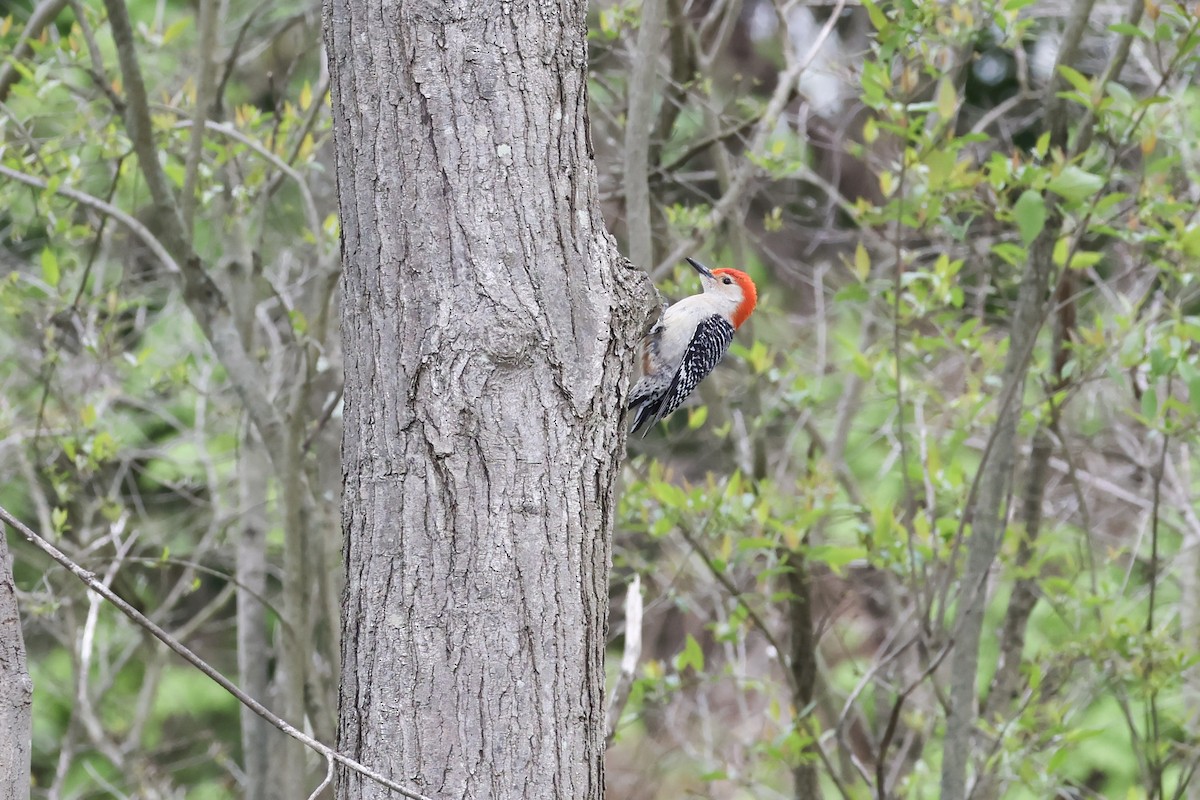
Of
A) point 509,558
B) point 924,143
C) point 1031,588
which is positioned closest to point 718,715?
point 1031,588

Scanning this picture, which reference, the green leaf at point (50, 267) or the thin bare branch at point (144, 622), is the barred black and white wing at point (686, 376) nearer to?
the green leaf at point (50, 267)

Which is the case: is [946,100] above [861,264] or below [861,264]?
above

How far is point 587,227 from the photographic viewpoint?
1.76 meters

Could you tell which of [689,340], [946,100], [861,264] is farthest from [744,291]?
[946,100]

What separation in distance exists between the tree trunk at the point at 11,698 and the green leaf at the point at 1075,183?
2.38 m

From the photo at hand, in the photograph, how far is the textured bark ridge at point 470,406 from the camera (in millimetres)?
1608

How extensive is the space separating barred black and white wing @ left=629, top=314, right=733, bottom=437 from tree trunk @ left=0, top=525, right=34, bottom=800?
9.63 feet

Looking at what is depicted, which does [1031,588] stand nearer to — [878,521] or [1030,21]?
[878,521]

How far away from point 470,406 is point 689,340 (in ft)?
9.84

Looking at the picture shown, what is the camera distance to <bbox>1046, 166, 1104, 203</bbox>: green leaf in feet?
8.86

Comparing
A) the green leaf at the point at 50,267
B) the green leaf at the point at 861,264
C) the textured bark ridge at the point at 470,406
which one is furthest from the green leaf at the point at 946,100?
the green leaf at the point at 50,267

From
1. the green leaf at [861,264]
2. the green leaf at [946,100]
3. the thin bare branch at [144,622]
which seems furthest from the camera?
the green leaf at [861,264]

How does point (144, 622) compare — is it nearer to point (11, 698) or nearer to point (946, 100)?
point (11, 698)

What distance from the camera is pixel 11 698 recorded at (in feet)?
4.62
